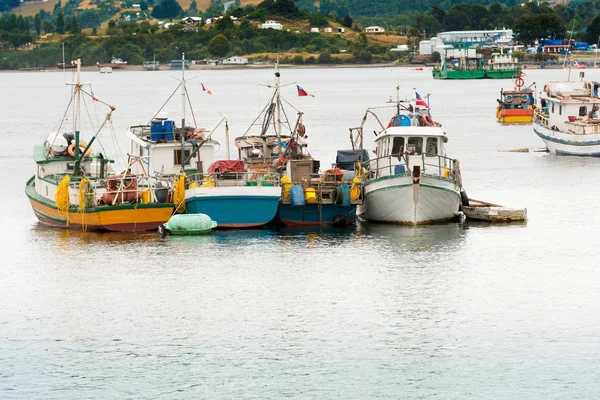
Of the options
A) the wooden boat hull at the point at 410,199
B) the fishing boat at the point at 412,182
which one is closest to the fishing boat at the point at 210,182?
the wooden boat hull at the point at 410,199

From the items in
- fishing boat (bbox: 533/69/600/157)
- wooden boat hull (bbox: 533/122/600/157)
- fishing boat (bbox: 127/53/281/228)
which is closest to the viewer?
fishing boat (bbox: 127/53/281/228)

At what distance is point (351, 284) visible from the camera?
4044 centimetres

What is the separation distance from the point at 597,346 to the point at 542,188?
1230 inches

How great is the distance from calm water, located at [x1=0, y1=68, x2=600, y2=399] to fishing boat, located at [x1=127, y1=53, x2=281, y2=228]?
98 centimetres

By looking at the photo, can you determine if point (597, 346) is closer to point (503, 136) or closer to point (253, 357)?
point (253, 357)

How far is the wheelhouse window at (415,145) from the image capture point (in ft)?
164

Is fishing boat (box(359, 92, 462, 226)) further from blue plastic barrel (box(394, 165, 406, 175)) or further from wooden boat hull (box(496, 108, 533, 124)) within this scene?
wooden boat hull (box(496, 108, 533, 124))

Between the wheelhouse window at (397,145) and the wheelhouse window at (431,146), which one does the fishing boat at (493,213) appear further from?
the wheelhouse window at (397,145)

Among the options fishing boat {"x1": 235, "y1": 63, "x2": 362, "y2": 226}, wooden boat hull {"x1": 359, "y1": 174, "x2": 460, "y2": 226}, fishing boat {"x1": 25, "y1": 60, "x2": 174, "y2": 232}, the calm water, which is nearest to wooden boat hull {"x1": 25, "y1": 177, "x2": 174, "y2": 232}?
fishing boat {"x1": 25, "y1": 60, "x2": 174, "y2": 232}

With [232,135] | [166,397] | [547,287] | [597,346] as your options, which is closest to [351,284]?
[547,287]

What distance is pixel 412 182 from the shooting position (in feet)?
156

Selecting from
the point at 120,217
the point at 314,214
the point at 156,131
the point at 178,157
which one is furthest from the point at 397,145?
the point at 120,217

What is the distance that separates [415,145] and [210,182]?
9055 millimetres

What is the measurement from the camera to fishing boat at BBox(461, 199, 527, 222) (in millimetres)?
50938
